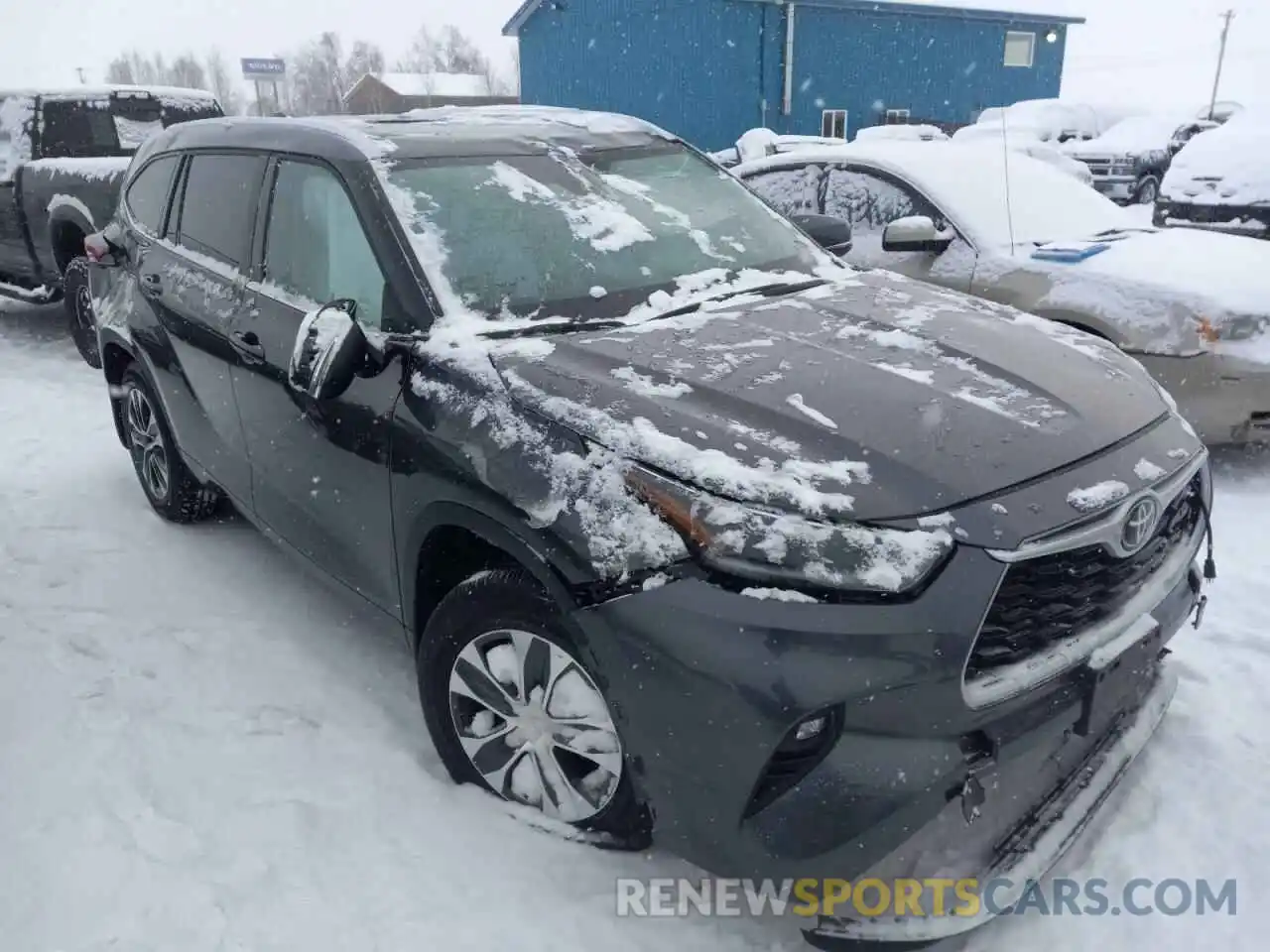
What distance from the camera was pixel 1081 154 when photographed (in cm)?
1762

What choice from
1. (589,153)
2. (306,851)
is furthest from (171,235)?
(306,851)

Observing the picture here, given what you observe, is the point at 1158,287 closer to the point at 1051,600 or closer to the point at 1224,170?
the point at 1051,600

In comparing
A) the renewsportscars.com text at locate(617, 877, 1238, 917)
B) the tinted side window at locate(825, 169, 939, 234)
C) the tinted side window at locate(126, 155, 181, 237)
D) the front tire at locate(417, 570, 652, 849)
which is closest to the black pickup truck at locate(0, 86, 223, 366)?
the tinted side window at locate(126, 155, 181, 237)

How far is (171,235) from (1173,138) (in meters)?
19.2

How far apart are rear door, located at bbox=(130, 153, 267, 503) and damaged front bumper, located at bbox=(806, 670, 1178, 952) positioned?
100.0 inches

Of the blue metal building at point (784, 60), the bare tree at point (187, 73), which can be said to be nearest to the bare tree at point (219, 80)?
the bare tree at point (187, 73)

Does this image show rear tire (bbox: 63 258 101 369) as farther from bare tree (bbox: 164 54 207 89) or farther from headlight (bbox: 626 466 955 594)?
bare tree (bbox: 164 54 207 89)

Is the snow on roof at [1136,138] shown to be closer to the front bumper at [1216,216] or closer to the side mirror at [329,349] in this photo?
the front bumper at [1216,216]

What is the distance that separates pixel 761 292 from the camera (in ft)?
10.3

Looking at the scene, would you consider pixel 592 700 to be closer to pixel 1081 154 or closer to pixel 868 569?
pixel 868 569

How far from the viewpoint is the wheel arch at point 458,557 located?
6.91 feet

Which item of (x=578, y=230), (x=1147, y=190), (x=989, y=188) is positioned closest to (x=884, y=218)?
(x=989, y=188)

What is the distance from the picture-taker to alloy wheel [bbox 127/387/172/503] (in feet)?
14.3

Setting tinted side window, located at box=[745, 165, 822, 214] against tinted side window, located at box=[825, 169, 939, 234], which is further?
tinted side window, located at box=[745, 165, 822, 214]
